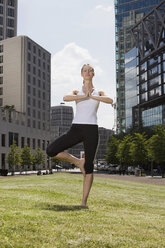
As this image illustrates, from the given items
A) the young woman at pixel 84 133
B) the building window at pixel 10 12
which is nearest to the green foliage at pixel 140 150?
the young woman at pixel 84 133

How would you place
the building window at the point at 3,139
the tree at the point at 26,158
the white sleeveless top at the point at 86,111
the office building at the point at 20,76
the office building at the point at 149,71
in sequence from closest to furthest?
1. the white sleeveless top at the point at 86,111
2. the office building at the point at 149,71
3. the tree at the point at 26,158
4. the building window at the point at 3,139
5. the office building at the point at 20,76

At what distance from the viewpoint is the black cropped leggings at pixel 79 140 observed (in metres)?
6.44

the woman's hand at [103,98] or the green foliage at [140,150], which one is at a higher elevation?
the woman's hand at [103,98]

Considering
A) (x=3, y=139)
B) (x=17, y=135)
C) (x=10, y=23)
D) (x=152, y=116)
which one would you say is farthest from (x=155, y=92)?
(x=10, y=23)

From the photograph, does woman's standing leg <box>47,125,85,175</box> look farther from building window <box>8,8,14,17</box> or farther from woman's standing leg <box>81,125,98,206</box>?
building window <box>8,8,14,17</box>

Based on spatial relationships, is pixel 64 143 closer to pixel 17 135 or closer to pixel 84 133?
pixel 84 133

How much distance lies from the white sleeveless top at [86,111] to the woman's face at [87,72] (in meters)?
0.40

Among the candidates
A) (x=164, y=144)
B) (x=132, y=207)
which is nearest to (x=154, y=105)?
(x=164, y=144)

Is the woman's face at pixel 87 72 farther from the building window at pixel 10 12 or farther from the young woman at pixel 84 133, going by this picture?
the building window at pixel 10 12

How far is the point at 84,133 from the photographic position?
21.3 ft

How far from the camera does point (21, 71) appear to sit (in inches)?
3664

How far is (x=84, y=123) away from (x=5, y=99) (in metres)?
89.5

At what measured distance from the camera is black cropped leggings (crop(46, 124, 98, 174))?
253 inches

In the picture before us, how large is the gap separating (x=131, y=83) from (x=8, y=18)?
50830 mm
